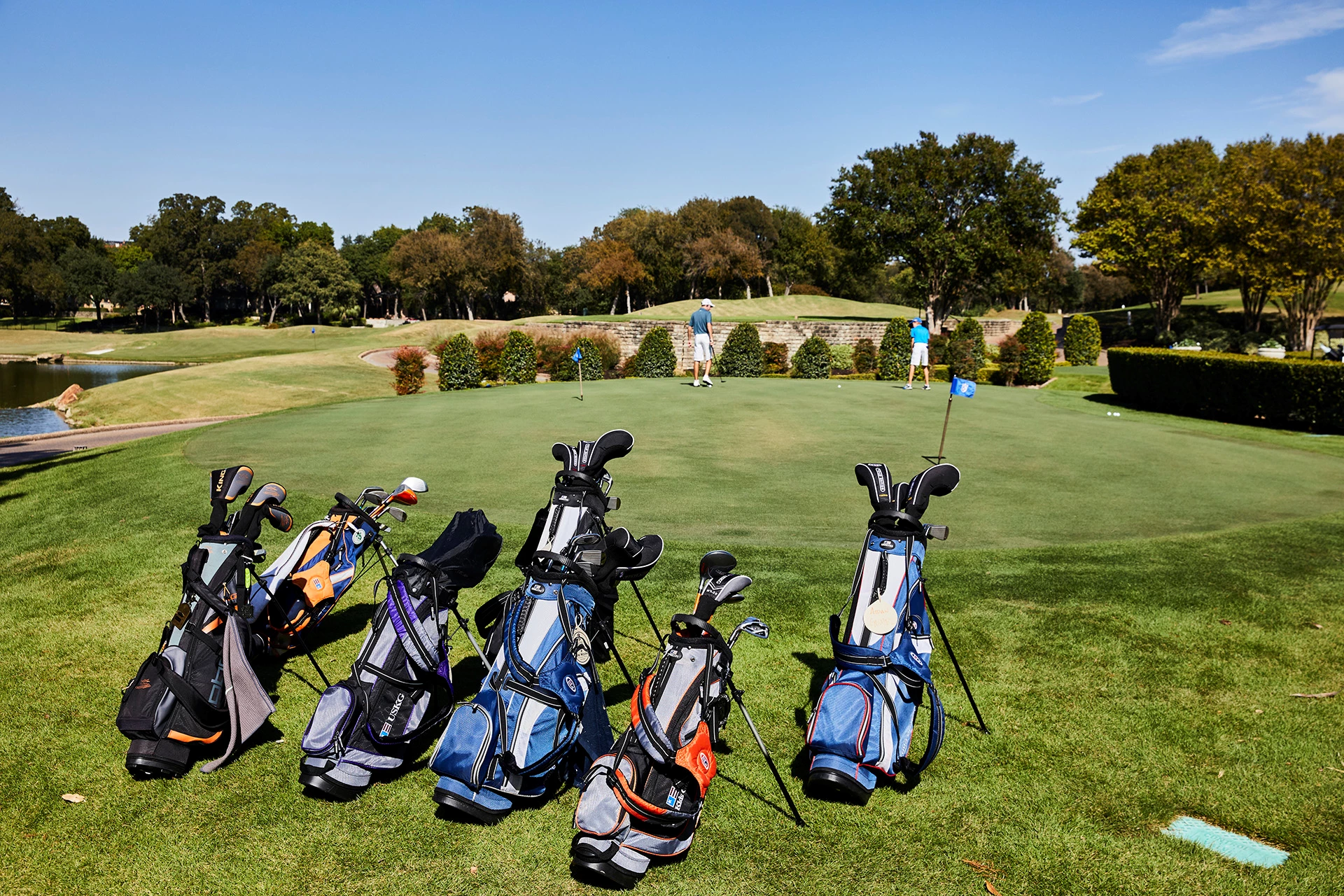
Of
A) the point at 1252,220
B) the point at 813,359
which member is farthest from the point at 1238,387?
the point at 1252,220

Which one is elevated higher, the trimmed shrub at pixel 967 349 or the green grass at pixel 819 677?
the trimmed shrub at pixel 967 349

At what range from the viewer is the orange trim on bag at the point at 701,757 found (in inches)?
139

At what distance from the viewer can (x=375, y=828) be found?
12.3 ft

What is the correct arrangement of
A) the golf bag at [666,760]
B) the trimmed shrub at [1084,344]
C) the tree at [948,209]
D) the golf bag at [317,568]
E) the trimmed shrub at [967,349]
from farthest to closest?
the tree at [948,209]
the trimmed shrub at [1084,344]
the trimmed shrub at [967,349]
the golf bag at [317,568]
the golf bag at [666,760]

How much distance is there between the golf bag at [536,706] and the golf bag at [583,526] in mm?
45

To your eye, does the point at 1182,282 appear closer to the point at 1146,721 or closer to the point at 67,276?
the point at 1146,721

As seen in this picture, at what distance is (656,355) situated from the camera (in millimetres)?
31406

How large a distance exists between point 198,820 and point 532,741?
1.59m

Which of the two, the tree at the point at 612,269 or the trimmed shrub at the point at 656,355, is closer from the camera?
the trimmed shrub at the point at 656,355

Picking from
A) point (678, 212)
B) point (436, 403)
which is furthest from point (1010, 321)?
point (436, 403)

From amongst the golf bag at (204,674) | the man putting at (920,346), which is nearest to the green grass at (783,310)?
the man putting at (920,346)

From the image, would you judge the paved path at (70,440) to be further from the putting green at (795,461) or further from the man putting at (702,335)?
the man putting at (702,335)

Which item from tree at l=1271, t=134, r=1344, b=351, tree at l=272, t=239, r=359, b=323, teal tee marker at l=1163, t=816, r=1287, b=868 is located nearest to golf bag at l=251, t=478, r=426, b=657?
teal tee marker at l=1163, t=816, r=1287, b=868

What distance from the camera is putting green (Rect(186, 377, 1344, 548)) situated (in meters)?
9.16
